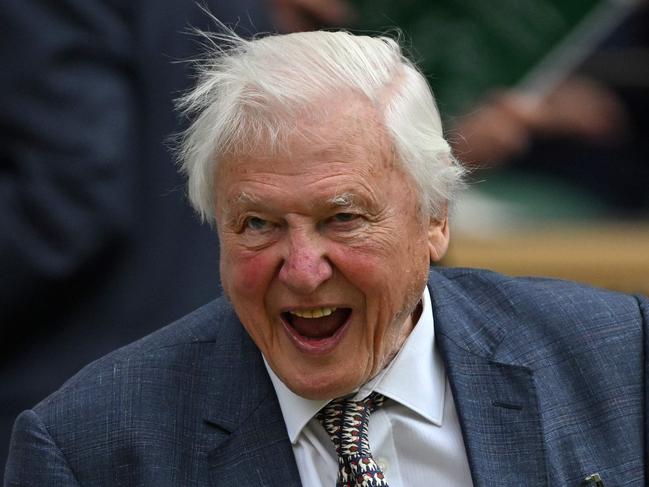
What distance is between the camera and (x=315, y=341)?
2932 millimetres

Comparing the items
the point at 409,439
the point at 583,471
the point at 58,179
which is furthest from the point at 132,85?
the point at 583,471

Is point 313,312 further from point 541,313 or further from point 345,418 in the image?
point 541,313

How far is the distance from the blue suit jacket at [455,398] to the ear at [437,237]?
0.20 metres

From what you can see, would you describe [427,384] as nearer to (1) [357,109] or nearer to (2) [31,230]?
(1) [357,109]

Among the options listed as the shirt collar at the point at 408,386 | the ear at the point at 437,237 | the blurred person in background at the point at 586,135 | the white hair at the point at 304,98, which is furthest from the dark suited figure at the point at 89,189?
the blurred person in background at the point at 586,135

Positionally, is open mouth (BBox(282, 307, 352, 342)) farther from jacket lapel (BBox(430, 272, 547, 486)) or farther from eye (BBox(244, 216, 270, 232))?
jacket lapel (BBox(430, 272, 547, 486))

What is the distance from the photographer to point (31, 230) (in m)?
3.81

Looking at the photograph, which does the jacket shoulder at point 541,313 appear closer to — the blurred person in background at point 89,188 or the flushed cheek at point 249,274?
the flushed cheek at point 249,274

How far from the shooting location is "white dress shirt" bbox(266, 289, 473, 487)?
305cm

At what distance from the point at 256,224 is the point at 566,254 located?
116 inches

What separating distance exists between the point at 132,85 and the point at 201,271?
518 millimetres

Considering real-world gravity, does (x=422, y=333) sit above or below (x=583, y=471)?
above

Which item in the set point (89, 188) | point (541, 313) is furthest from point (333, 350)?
point (89, 188)

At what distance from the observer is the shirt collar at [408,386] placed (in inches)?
120
